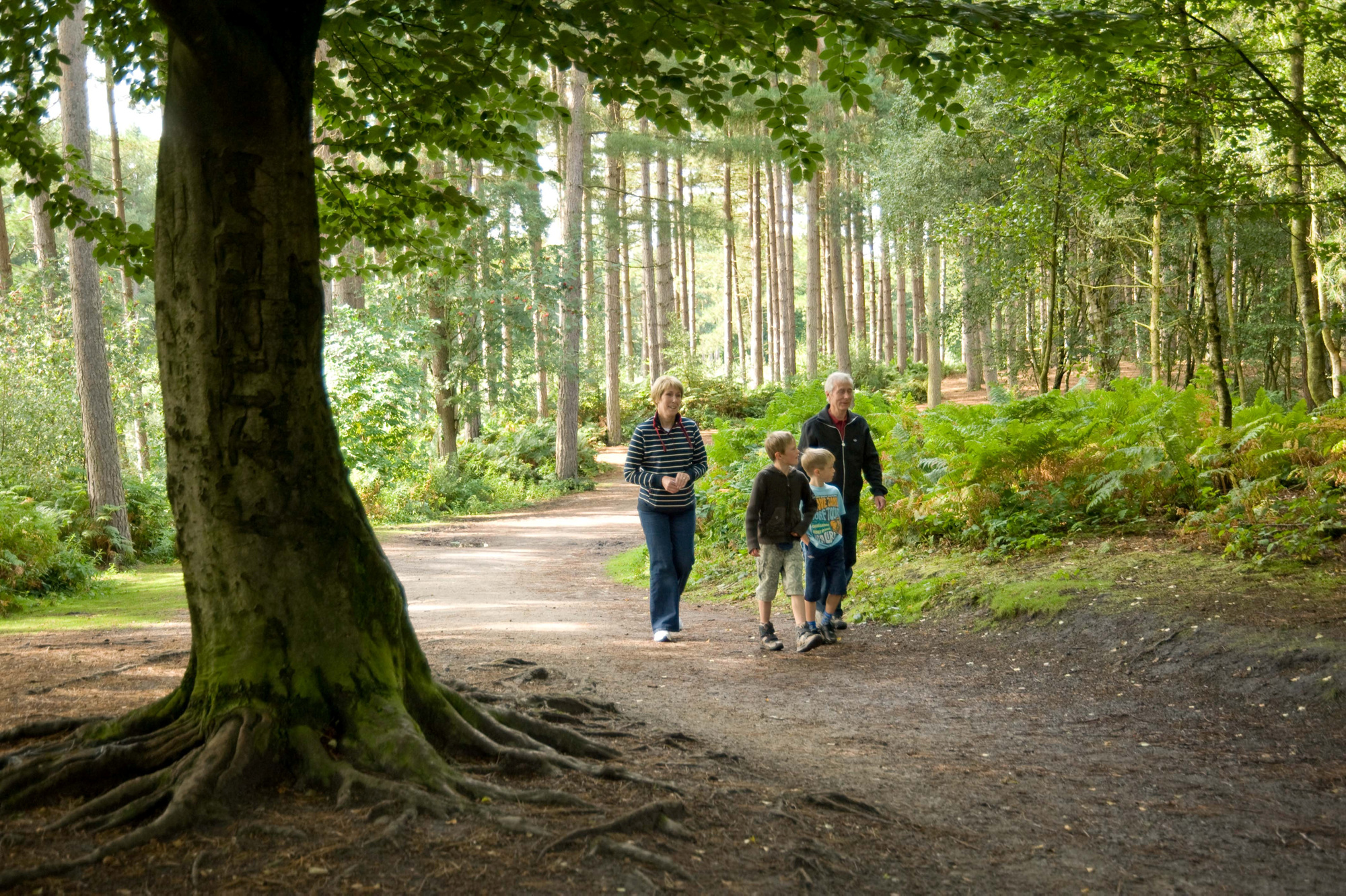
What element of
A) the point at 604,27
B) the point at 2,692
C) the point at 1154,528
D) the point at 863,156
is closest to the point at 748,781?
the point at 604,27

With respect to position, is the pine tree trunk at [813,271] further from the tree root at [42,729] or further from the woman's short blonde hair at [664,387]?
the tree root at [42,729]

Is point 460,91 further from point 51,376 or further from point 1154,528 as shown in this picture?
point 51,376

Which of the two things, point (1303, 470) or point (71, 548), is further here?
point (71, 548)

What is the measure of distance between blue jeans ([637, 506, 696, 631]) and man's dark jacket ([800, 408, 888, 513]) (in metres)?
1.21

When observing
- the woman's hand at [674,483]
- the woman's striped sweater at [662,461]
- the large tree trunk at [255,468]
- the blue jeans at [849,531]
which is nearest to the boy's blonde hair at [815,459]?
the blue jeans at [849,531]

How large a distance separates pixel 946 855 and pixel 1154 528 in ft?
20.8

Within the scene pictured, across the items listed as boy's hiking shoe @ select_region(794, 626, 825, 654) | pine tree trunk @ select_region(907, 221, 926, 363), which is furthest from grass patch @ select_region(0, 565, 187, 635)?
pine tree trunk @ select_region(907, 221, 926, 363)

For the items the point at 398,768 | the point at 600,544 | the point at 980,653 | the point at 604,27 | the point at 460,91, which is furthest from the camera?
the point at 600,544

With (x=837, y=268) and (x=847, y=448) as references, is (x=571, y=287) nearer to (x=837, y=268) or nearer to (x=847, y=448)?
(x=837, y=268)

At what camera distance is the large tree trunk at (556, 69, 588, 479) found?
25438mm

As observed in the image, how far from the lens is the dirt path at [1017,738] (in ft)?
12.1

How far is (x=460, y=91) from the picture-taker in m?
5.46

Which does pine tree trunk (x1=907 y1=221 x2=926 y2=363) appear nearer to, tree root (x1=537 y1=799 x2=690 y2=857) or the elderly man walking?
the elderly man walking

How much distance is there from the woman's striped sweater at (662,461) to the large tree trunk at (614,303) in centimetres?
2273
